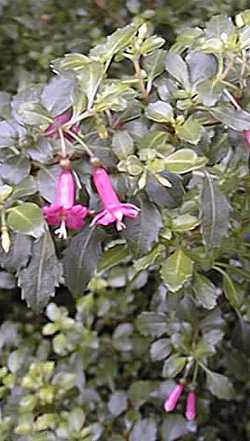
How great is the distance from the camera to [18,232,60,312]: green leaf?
1056 mm

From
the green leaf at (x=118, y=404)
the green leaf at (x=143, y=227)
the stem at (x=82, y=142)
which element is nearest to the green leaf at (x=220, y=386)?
the green leaf at (x=118, y=404)

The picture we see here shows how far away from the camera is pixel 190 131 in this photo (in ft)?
3.40

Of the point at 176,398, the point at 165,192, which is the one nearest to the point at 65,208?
the point at 165,192

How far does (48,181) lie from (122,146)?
0.31 feet

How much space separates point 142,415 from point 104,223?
0.87 metres

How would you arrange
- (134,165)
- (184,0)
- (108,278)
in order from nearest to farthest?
(134,165)
(108,278)
(184,0)

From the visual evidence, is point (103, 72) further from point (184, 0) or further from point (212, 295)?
point (184, 0)

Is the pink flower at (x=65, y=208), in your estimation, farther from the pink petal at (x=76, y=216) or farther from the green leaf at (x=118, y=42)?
the green leaf at (x=118, y=42)

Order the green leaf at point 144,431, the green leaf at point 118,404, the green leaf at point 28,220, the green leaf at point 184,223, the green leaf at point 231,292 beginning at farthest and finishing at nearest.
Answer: the green leaf at point 118,404 → the green leaf at point 144,431 → the green leaf at point 231,292 → the green leaf at point 184,223 → the green leaf at point 28,220

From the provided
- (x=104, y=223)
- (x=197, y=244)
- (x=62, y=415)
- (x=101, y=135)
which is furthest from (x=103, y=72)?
(x=62, y=415)

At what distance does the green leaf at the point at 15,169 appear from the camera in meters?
1.03

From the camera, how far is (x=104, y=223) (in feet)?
3.39

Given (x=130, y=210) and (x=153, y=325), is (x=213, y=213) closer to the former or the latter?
(x=130, y=210)

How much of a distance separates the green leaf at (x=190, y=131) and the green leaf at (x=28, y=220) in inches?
7.5
